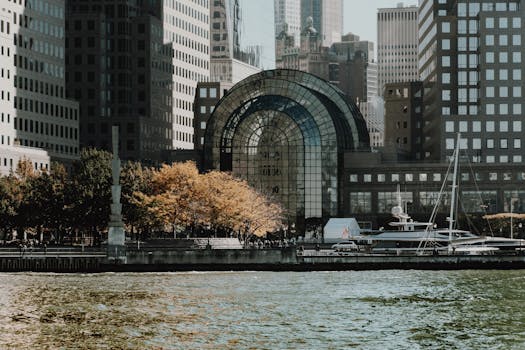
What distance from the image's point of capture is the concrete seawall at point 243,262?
144 m

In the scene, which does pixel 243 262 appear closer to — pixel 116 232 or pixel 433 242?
pixel 116 232

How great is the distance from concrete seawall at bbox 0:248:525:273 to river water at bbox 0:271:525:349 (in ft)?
25.1

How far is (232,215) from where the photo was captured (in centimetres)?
18288

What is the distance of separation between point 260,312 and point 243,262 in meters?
55.0

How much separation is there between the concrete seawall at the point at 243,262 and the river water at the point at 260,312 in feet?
25.1

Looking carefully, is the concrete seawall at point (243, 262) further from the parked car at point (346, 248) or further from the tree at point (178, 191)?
the tree at point (178, 191)

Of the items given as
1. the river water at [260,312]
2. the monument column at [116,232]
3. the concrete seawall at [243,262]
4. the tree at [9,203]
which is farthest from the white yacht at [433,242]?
the tree at [9,203]

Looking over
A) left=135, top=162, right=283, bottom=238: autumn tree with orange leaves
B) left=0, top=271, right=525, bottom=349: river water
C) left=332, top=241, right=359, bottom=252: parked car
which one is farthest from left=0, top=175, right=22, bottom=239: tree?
left=332, top=241, right=359, bottom=252: parked car

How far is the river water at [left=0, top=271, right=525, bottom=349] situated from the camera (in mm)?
75062

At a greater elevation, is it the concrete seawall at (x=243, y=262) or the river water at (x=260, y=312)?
the concrete seawall at (x=243, y=262)

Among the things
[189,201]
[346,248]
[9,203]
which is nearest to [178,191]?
[189,201]

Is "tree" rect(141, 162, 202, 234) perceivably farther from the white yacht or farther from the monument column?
the monument column

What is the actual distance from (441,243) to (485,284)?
185 feet

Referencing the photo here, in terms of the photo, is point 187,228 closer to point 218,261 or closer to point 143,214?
point 143,214
